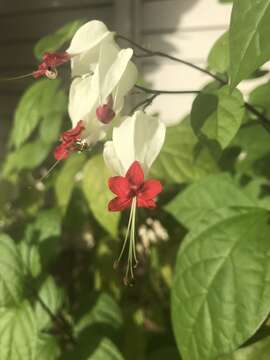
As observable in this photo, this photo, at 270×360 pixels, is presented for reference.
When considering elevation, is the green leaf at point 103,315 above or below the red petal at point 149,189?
below

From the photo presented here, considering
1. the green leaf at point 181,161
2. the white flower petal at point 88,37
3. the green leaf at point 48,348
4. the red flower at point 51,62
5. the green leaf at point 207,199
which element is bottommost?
the green leaf at point 48,348

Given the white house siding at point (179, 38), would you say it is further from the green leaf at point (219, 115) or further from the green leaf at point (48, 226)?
the green leaf at point (219, 115)

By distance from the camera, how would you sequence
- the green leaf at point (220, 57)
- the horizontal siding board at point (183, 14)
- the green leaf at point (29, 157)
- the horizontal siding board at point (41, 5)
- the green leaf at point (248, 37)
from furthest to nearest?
the horizontal siding board at point (41, 5), the horizontal siding board at point (183, 14), the green leaf at point (29, 157), the green leaf at point (220, 57), the green leaf at point (248, 37)

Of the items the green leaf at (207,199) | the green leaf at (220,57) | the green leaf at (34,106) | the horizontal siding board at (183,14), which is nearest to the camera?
the green leaf at (220,57)

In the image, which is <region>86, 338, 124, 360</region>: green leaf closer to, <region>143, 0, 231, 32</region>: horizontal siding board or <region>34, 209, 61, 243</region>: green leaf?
<region>34, 209, 61, 243</region>: green leaf

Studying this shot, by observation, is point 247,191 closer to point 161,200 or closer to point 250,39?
point 161,200

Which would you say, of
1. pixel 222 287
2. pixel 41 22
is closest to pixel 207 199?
pixel 222 287

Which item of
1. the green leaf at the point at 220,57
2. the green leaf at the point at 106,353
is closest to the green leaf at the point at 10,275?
the green leaf at the point at 106,353
